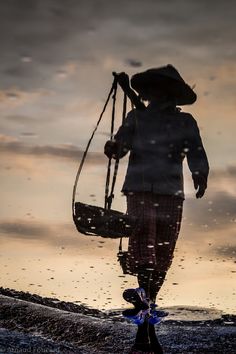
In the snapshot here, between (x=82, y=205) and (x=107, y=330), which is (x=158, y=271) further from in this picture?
(x=107, y=330)

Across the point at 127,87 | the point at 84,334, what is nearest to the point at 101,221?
the point at 127,87

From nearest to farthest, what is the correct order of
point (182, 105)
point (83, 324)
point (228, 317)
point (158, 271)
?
point (158, 271)
point (182, 105)
point (83, 324)
point (228, 317)

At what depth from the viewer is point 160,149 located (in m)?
4.93

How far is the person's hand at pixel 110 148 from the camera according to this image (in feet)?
16.4

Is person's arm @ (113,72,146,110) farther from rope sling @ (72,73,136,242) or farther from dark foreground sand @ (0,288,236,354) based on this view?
dark foreground sand @ (0,288,236,354)

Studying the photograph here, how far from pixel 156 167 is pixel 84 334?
2190 mm

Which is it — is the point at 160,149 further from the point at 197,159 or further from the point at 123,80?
the point at 123,80

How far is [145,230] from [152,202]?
0.24 metres

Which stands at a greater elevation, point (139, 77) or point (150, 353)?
point (139, 77)

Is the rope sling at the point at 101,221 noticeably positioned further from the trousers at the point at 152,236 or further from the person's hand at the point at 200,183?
the person's hand at the point at 200,183

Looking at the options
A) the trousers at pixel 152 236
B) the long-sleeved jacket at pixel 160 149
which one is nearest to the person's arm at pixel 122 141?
the long-sleeved jacket at pixel 160 149

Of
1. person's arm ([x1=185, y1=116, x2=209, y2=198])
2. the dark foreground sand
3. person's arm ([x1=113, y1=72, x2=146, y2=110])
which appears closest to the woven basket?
person's arm ([x1=185, y1=116, x2=209, y2=198])

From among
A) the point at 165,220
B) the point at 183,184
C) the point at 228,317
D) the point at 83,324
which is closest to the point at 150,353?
the point at 165,220

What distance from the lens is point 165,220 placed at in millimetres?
4914
